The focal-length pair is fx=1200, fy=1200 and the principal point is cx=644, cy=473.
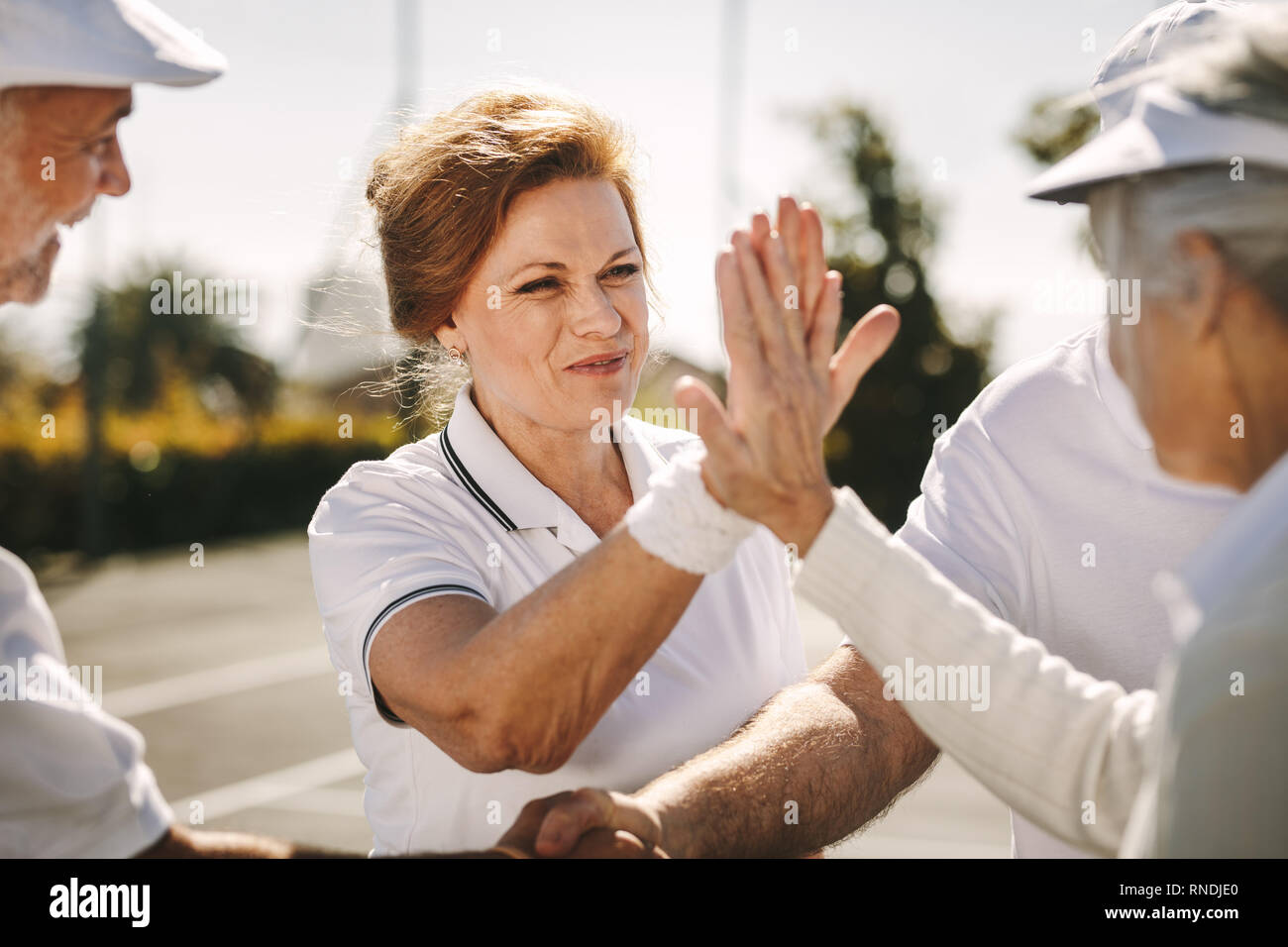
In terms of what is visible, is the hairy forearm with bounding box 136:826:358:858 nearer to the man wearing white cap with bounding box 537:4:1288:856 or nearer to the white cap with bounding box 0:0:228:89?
the man wearing white cap with bounding box 537:4:1288:856


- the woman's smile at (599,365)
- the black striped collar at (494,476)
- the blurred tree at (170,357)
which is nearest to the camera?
the black striped collar at (494,476)

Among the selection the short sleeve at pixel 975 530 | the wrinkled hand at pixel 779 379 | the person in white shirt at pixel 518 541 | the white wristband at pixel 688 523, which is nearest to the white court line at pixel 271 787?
the person in white shirt at pixel 518 541

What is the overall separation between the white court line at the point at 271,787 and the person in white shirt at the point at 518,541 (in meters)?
6.37

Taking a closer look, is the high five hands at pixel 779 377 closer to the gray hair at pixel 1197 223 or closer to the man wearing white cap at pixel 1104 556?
the man wearing white cap at pixel 1104 556

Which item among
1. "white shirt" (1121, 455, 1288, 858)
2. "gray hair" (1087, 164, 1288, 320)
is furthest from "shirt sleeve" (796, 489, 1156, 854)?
"gray hair" (1087, 164, 1288, 320)

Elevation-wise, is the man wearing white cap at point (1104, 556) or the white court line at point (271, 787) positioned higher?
the man wearing white cap at point (1104, 556)

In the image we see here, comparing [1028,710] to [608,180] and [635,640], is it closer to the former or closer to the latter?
[635,640]

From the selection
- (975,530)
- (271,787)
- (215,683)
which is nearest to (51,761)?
(975,530)

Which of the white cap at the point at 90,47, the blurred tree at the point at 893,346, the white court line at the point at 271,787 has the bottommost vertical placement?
the white court line at the point at 271,787

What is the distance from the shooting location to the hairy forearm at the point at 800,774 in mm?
1994

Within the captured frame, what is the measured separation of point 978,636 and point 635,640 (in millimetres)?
525

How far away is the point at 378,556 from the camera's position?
2072 millimetres

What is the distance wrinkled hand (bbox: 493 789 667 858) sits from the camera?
1759mm
